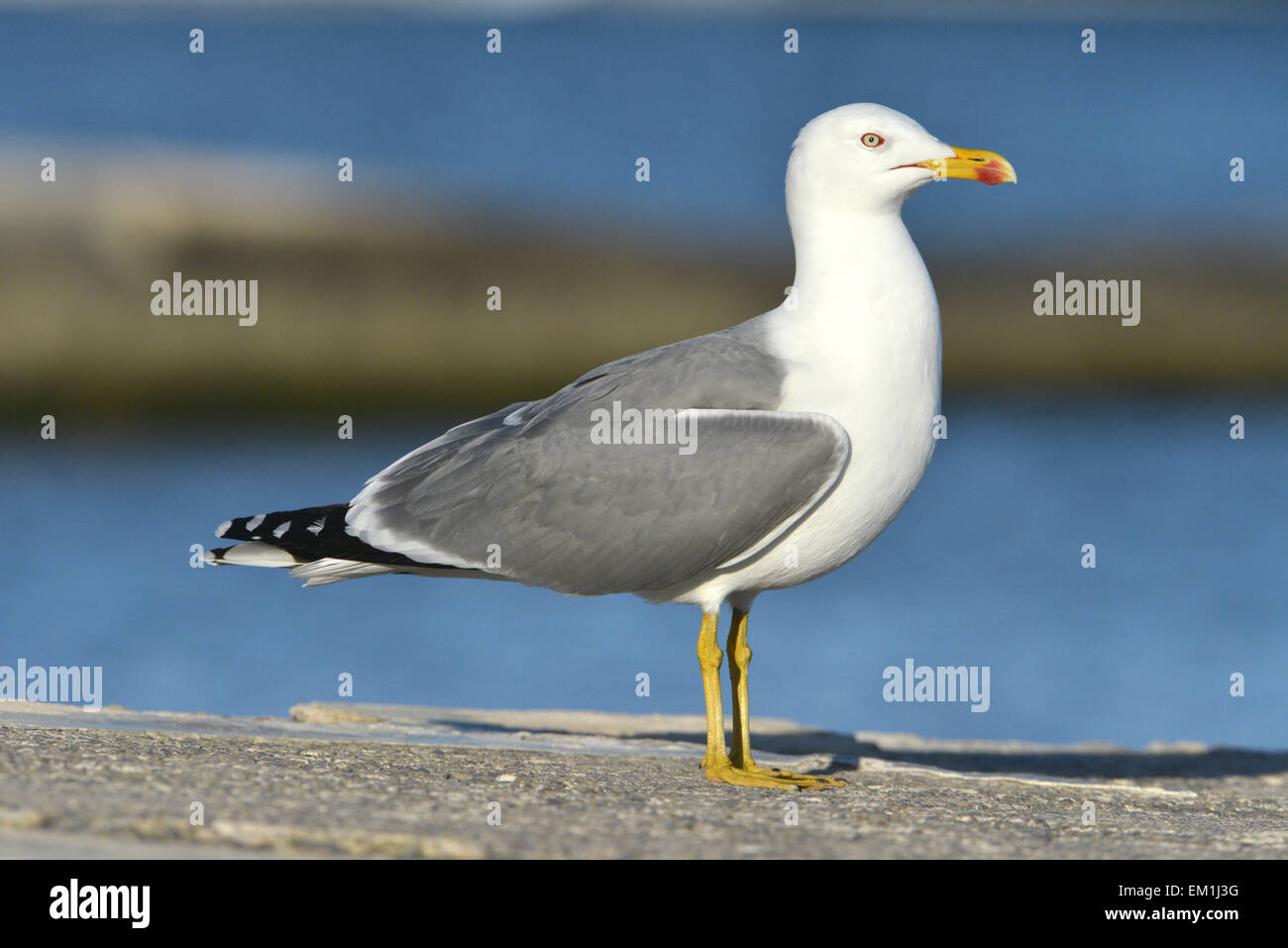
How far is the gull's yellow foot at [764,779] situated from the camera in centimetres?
595

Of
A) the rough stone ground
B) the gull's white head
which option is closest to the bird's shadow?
the rough stone ground

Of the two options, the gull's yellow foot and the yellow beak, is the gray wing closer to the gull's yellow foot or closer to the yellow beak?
the gull's yellow foot

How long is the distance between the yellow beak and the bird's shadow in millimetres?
3131

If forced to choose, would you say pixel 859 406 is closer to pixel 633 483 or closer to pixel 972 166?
pixel 633 483

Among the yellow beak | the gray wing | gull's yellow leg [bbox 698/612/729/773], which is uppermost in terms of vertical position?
the yellow beak

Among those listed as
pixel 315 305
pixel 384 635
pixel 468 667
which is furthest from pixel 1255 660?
pixel 315 305

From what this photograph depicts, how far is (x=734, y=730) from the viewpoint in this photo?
250 inches

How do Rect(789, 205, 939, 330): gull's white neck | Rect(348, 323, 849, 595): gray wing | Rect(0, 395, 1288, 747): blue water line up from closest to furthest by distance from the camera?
1. Rect(348, 323, 849, 595): gray wing
2. Rect(789, 205, 939, 330): gull's white neck
3. Rect(0, 395, 1288, 747): blue water

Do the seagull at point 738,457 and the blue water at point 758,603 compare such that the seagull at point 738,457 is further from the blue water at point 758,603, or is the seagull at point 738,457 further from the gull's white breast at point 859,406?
the blue water at point 758,603

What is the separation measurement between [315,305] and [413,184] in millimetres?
7137

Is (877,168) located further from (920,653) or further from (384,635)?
(384,635)

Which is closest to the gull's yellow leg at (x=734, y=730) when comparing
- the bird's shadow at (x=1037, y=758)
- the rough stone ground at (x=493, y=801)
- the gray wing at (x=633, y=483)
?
the rough stone ground at (x=493, y=801)

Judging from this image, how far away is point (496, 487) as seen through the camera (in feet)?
20.8

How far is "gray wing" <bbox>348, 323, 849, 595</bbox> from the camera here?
5.90m
